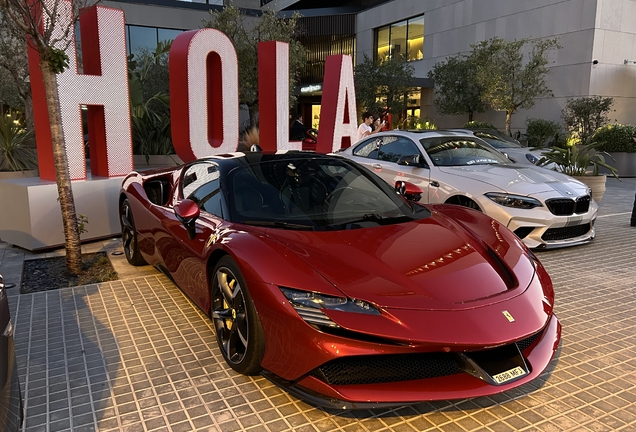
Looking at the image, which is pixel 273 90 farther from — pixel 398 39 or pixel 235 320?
pixel 398 39

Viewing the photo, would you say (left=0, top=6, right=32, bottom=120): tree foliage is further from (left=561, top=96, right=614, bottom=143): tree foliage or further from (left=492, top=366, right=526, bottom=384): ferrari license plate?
(left=561, top=96, right=614, bottom=143): tree foliage

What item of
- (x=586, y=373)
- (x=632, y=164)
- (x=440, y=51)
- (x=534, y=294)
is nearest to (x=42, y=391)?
(x=534, y=294)

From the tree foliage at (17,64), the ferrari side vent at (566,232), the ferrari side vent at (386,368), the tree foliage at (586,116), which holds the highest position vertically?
the tree foliage at (17,64)

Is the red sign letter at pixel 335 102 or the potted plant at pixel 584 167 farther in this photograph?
the red sign letter at pixel 335 102

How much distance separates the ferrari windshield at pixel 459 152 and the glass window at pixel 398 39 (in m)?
25.1

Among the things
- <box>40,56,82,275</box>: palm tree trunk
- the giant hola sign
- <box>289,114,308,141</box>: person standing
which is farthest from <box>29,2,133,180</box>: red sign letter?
<box>289,114,308,141</box>: person standing

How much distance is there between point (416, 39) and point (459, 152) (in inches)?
993

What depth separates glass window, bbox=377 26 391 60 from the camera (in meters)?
31.6

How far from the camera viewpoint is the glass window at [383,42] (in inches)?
1245

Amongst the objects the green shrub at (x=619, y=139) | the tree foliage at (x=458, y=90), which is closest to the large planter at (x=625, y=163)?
the green shrub at (x=619, y=139)

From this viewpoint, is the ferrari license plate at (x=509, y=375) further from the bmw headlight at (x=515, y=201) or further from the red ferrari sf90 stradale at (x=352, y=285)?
the bmw headlight at (x=515, y=201)

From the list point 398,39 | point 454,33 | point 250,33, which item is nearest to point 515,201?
point 250,33

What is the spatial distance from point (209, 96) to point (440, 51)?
73.1ft

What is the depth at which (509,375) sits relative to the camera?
2.38m
